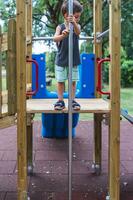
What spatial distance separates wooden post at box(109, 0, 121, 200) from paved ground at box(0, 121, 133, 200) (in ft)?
1.48

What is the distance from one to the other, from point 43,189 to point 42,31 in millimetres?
18484

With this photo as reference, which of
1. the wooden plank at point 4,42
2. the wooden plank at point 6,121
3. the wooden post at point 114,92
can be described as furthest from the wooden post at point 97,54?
the wooden plank at point 4,42

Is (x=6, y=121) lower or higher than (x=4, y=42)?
lower

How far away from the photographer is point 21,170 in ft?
12.9

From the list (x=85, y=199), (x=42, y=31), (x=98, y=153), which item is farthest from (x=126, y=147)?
(x=42, y=31)

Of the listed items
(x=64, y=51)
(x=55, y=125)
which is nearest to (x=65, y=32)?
(x=64, y=51)

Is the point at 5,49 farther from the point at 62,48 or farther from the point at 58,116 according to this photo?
the point at 58,116

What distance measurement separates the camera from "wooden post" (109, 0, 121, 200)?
3.77 metres

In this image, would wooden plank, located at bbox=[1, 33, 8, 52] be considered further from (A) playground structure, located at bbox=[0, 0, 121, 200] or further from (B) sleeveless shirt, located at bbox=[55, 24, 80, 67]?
(B) sleeveless shirt, located at bbox=[55, 24, 80, 67]

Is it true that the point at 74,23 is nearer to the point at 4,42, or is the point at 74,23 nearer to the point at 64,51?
the point at 64,51

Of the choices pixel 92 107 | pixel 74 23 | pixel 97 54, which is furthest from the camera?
pixel 97 54

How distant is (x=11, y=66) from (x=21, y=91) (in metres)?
0.27

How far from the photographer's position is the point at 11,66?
3.93 metres

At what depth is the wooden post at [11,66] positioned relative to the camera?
3873mm
